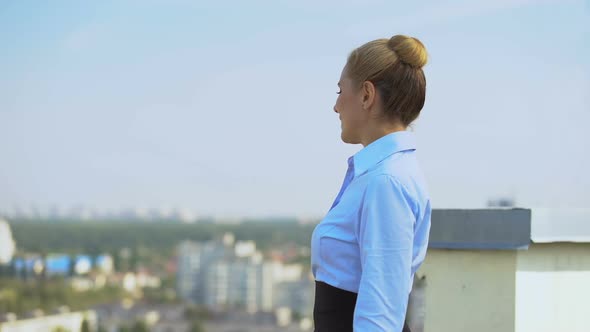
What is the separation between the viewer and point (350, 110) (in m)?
1.19

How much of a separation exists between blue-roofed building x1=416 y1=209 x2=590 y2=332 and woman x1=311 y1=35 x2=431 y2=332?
1.72 feet

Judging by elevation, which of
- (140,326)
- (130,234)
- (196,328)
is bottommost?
(196,328)

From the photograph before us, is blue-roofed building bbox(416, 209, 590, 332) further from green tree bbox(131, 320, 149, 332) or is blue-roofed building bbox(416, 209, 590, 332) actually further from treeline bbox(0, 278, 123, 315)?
treeline bbox(0, 278, 123, 315)

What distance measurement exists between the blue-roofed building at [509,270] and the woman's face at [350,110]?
1.72 ft

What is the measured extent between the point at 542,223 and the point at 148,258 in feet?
254

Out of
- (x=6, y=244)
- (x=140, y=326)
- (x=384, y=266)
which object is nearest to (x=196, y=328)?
(x=140, y=326)

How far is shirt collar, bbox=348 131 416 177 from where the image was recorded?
1153mm

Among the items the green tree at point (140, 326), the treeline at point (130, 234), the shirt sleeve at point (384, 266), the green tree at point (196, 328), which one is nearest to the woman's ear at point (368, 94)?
the shirt sleeve at point (384, 266)

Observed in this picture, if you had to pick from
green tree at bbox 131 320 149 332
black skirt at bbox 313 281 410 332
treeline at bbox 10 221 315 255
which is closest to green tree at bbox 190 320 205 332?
green tree at bbox 131 320 149 332

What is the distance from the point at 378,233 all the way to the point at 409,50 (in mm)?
232

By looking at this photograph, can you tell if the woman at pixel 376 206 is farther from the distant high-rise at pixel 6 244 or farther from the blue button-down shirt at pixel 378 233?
the distant high-rise at pixel 6 244

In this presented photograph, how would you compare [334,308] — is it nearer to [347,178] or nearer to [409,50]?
[347,178]

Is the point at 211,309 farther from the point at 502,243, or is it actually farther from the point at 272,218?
the point at 502,243

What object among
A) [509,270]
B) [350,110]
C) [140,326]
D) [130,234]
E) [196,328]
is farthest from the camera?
[130,234]
